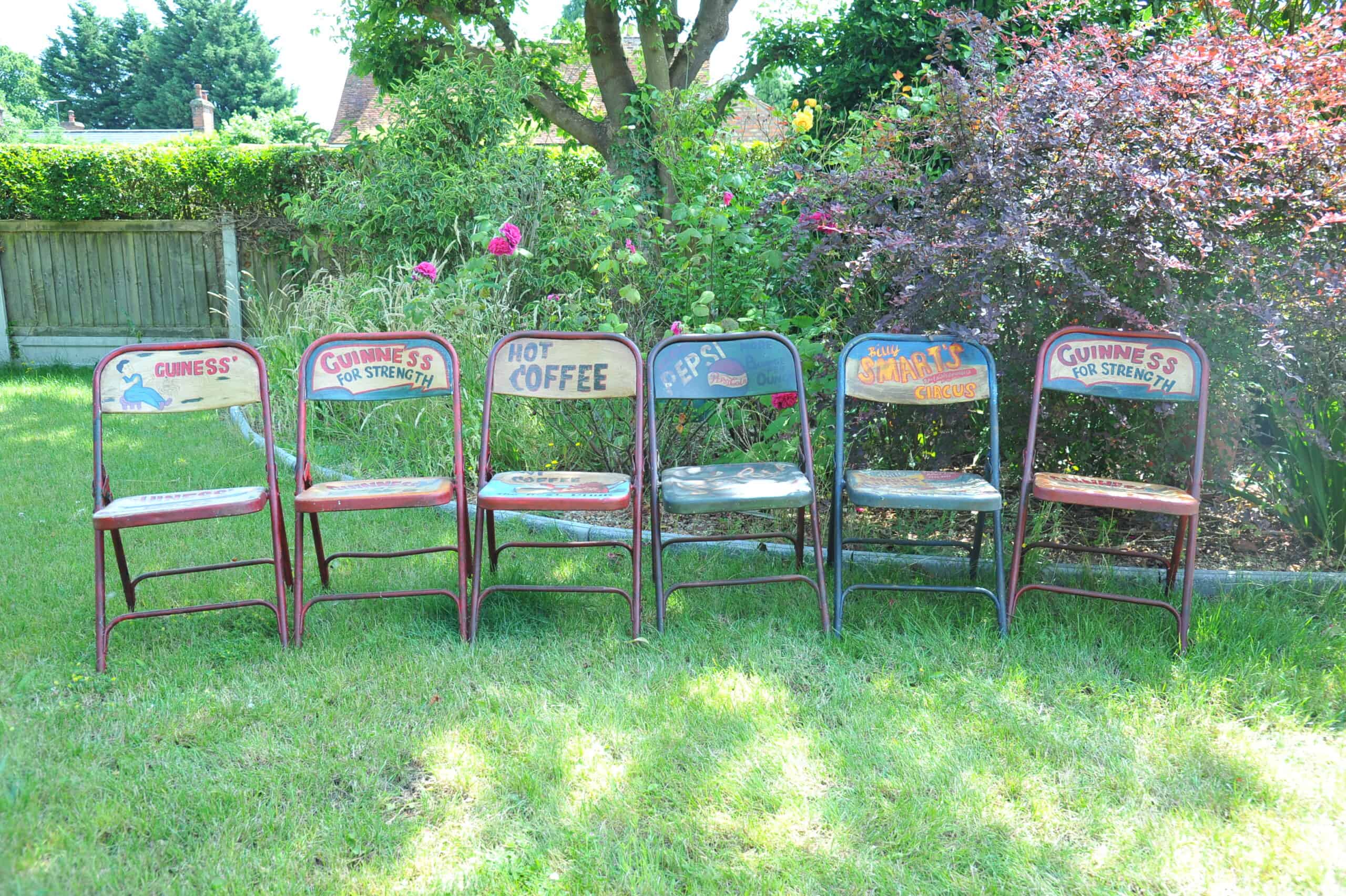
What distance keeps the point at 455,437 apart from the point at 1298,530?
134 inches

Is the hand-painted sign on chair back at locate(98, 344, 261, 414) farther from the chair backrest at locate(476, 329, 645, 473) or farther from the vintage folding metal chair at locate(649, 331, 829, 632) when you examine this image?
the vintage folding metal chair at locate(649, 331, 829, 632)

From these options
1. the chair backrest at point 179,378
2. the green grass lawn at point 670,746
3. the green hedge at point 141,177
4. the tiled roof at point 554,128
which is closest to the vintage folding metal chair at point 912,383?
the green grass lawn at point 670,746

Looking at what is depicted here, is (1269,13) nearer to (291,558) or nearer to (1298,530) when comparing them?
(1298,530)

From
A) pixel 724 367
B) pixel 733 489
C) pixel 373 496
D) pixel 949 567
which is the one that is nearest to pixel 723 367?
pixel 724 367

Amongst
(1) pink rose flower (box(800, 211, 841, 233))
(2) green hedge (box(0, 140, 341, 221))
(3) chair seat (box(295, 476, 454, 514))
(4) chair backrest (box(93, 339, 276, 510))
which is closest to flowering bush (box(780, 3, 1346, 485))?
(1) pink rose flower (box(800, 211, 841, 233))

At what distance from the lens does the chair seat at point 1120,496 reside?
123 inches

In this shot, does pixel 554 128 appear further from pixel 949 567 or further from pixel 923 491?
pixel 923 491

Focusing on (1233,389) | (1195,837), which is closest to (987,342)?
(1233,389)

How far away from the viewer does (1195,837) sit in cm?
213

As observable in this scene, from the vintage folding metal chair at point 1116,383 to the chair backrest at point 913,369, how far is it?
0.70 feet

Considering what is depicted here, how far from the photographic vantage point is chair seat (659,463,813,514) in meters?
3.19

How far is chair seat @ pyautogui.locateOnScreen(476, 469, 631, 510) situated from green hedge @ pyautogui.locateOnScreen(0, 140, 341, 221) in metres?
7.27

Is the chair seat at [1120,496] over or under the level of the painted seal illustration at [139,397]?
under

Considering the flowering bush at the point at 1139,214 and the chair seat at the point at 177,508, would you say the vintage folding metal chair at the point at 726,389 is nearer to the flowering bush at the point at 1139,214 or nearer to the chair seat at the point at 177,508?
the flowering bush at the point at 1139,214
